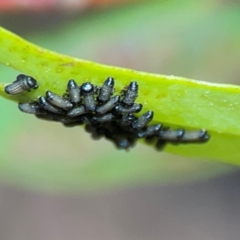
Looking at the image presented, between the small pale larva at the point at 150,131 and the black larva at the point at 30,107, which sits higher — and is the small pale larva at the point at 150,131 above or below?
above

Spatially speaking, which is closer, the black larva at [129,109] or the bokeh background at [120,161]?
the black larva at [129,109]

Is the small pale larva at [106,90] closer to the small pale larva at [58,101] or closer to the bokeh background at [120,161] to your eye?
the small pale larva at [58,101]

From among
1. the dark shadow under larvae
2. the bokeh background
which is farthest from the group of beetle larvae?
the bokeh background

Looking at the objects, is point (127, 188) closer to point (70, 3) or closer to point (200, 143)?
point (70, 3)

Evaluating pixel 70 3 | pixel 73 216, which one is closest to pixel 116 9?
pixel 70 3

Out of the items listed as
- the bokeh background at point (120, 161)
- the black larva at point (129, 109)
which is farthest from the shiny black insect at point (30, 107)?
the bokeh background at point (120, 161)

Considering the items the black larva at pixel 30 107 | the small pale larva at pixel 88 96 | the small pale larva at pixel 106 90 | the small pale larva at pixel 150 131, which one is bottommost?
the black larva at pixel 30 107

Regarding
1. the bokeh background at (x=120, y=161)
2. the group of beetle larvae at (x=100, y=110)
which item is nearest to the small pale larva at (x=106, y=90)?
the group of beetle larvae at (x=100, y=110)

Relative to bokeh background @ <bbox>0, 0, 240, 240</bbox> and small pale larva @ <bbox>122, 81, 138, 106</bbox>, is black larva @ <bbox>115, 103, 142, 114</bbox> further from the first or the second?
bokeh background @ <bbox>0, 0, 240, 240</bbox>
